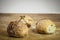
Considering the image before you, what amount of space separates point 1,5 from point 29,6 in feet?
0.97

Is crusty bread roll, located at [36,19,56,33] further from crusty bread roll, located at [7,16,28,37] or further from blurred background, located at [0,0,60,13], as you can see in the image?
blurred background, located at [0,0,60,13]

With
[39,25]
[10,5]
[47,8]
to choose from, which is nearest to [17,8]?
[10,5]

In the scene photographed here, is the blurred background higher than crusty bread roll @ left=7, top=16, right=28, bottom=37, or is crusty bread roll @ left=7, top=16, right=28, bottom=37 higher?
the blurred background

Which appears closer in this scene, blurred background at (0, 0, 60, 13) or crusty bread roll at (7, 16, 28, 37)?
crusty bread roll at (7, 16, 28, 37)

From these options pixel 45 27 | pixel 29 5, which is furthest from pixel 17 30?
pixel 29 5

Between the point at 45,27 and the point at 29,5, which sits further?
the point at 29,5

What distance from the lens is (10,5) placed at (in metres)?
1.82

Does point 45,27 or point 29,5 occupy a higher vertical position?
point 29,5

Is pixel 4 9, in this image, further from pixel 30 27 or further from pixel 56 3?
pixel 30 27

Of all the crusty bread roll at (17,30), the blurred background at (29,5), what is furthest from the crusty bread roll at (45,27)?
the blurred background at (29,5)

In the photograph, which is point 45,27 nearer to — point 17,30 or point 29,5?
point 17,30

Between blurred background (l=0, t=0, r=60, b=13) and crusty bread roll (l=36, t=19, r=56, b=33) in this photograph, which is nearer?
crusty bread roll (l=36, t=19, r=56, b=33)

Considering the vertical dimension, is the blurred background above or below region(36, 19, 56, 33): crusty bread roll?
above

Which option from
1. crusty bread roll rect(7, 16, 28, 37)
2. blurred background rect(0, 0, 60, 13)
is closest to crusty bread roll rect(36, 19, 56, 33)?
crusty bread roll rect(7, 16, 28, 37)
